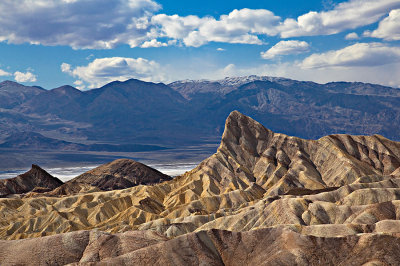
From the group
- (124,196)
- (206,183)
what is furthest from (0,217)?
(206,183)

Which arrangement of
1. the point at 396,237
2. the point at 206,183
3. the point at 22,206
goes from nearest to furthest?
the point at 396,237, the point at 22,206, the point at 206,183

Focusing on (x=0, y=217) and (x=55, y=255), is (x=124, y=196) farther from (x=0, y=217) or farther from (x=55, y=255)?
(x=55, y=255)

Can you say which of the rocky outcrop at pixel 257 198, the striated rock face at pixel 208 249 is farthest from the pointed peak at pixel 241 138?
the striated rock face at pixel 208 249

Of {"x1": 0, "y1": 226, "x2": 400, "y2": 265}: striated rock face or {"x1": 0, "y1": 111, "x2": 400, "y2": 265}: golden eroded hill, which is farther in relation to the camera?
{"x1": 0, "y1": 111, "x2": 400, "y2": 265}: golden eroded hill

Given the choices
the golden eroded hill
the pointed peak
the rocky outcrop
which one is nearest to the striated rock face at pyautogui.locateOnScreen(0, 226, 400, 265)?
the golden eroded hill

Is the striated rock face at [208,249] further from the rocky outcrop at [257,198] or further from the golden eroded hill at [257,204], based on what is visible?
the rocky outcrop at [257,198]

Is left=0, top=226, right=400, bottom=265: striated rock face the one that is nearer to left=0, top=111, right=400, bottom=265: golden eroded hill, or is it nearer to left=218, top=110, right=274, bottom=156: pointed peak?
left=0, top=111, right=400, bottom=265: golden eroded hill

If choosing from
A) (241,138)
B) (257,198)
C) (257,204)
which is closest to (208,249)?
(257,204)

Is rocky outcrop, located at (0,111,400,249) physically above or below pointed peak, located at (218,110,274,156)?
below
